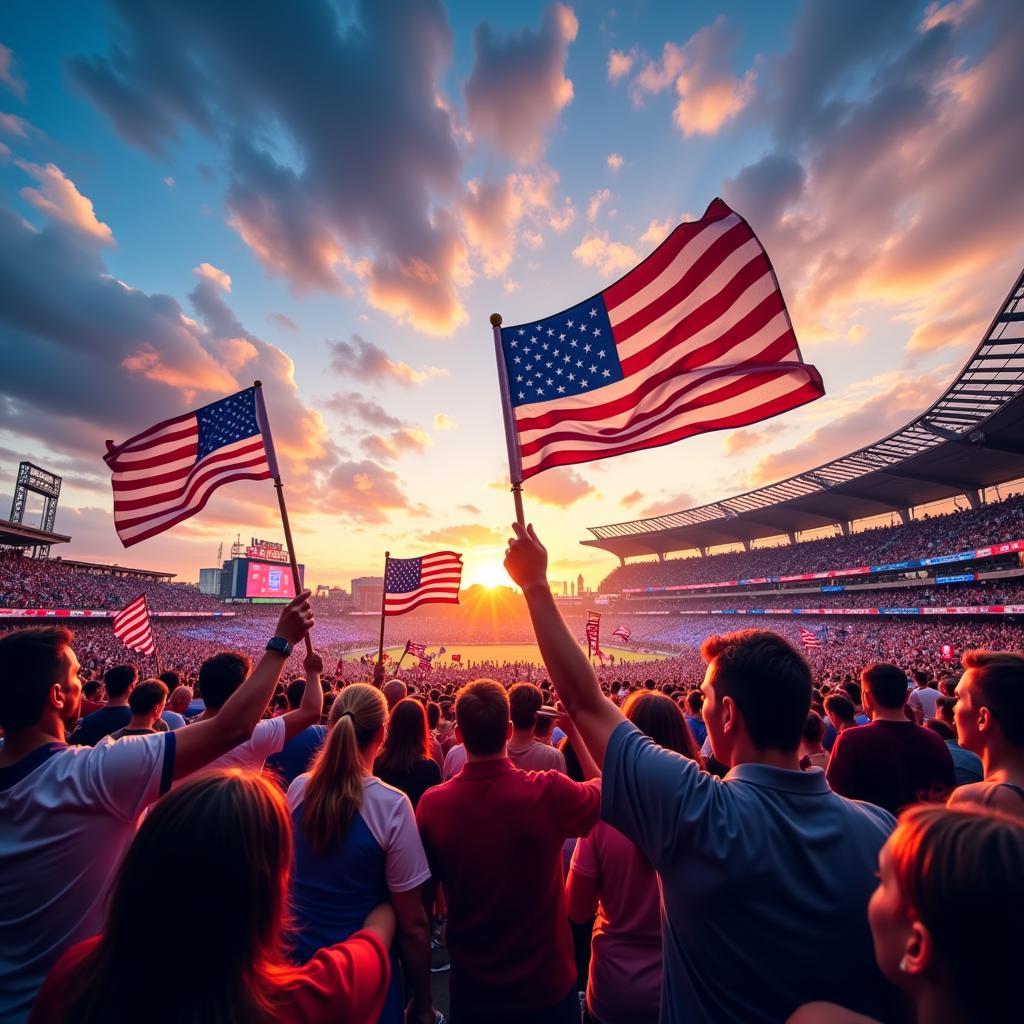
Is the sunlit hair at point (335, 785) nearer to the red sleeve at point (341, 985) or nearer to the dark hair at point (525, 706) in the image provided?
the red sleeve at point (341, 985)

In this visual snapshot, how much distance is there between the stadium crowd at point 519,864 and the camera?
1.12 metres

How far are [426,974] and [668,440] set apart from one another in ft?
13.9

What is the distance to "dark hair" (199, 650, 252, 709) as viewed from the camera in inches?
155

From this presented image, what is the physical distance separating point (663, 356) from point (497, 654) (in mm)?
57209

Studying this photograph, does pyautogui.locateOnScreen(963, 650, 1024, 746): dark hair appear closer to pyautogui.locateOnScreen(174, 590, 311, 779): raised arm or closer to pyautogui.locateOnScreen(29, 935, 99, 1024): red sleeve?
pyautogui.locateOnScreen(174, 590, 311, 779): raised arm

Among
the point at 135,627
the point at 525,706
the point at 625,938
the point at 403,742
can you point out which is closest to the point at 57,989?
the point at 625,938

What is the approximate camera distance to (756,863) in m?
1.45

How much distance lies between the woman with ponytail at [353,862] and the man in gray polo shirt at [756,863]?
130cm

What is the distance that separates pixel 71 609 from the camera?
38281 mm

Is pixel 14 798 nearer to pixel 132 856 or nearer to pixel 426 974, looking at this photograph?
pixel 132 856

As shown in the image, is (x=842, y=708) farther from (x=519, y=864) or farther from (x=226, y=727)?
(x=226, y=727)

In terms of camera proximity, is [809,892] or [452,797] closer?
[809,892]

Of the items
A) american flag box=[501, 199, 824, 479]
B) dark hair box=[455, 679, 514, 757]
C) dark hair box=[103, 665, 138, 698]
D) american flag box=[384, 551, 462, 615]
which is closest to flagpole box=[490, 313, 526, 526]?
american flag box=[501, 199, 824, 479]

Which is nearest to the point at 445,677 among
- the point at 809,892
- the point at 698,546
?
the point at 809,892
